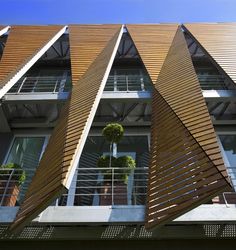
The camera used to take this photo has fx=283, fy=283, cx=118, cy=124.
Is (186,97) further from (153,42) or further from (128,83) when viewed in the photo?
(153,42)

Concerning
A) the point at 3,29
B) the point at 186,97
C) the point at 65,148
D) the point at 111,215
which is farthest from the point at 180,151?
the point at 3,29

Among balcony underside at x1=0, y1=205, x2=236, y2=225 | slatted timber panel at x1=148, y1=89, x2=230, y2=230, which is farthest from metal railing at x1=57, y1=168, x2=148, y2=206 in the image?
slatted timber panel at x1=148, y1=89, x2=230, y2=230

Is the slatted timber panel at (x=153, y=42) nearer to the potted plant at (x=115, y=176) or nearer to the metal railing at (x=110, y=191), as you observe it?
the potted plant at (x=115, y=176)

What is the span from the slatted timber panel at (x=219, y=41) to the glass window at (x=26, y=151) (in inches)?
233

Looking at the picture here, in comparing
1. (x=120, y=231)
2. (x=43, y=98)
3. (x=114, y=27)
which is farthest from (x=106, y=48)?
(x=120, y=231)

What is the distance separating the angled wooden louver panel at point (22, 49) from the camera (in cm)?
→ 815

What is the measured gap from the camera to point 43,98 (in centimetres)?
825

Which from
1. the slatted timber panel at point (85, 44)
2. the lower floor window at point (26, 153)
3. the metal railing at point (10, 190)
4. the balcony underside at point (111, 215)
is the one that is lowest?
the balcony underside at point (111, 215)

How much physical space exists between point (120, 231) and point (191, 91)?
3.83 m

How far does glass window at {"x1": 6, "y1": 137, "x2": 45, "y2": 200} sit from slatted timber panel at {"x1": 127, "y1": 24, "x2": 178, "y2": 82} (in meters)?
3.95

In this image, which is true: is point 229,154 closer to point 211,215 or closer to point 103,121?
point 211,215

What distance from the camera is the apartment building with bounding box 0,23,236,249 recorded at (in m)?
4.54

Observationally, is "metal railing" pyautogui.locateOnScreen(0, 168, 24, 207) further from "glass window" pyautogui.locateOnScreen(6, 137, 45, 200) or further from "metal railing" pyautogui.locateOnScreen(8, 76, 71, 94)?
"metal railing" pyautogui.locateOnScreen(8, 76, 71, 94)

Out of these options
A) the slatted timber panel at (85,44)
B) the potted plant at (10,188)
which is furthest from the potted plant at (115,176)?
the slatted timber panel at (85,44)
